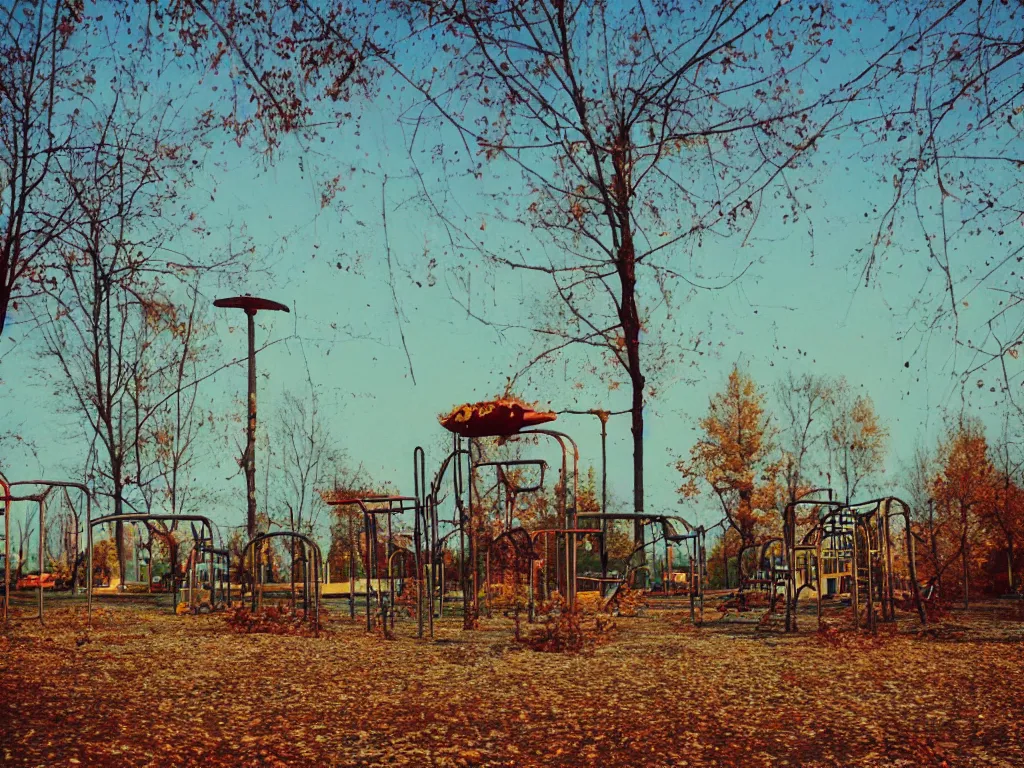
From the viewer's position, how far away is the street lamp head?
47.0ft

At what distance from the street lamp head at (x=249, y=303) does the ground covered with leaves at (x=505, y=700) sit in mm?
6119

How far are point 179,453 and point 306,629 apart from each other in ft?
39.5

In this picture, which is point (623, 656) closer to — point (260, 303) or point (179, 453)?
point (260, 303)

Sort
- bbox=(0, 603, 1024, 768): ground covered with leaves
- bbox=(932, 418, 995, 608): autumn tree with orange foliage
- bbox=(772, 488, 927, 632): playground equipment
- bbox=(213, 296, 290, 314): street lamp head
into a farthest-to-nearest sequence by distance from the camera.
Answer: bbox=(932, 418, 995, 608): autumn tree with orange foliage, bbox=(213, 296, 290, 314): street lamp head, bbox=(772, 488, 927, 632): playground equipment, bbox=(0, 603, 1024, 768): ground covered with leaves

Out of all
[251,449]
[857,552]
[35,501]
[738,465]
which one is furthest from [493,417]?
[738,465]

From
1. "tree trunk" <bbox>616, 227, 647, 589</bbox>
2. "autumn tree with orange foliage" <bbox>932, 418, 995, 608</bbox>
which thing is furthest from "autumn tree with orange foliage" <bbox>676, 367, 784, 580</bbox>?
"tree trunk" <bbox>616, 227, 647, 589</bbox>

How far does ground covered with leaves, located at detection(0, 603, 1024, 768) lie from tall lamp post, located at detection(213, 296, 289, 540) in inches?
214

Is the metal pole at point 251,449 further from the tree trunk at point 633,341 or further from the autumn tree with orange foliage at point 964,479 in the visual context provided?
the autumn tree with orange foliage at point 964,479

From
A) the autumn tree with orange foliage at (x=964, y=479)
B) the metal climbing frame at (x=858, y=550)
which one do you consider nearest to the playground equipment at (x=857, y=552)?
the metal climbing frame at (x=858, y=550)

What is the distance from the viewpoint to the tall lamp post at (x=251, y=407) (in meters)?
14.4

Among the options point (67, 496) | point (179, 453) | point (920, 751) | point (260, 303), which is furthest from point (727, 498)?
point (920, 751)

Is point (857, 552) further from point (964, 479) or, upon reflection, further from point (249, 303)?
point (964, 479)

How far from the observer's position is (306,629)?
950cm

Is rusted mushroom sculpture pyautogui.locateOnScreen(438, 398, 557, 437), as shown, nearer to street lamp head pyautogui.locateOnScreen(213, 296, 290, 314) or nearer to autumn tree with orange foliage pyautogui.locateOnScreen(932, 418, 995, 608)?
street lamp head pyautogui.locateOnScreen(213, 296, 290, 314)
